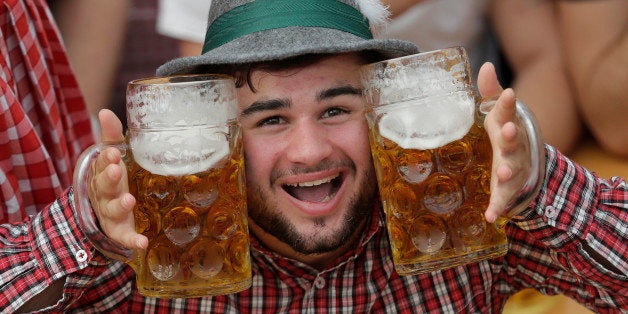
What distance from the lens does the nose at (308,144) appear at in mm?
1594

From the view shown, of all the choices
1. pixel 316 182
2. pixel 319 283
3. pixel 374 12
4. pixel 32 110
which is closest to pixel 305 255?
pixel 319 283

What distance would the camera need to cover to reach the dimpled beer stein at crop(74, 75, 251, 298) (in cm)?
142

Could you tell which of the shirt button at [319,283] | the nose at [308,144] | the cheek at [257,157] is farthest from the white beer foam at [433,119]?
the shirt button at [319,283]

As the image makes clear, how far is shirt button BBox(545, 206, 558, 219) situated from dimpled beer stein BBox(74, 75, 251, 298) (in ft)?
1.68

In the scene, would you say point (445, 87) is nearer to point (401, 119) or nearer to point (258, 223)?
point (401, 119)

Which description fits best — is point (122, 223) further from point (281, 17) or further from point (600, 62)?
point (600, 62)

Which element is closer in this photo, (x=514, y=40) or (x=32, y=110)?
(x=32, y=110)

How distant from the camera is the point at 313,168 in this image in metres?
1.61

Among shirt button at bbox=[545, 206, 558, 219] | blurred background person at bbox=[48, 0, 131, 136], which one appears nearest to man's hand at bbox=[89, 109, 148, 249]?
shirt button at bbox=[545, 206, 558, 219]

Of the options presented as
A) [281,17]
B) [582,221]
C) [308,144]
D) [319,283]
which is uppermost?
[281,17]

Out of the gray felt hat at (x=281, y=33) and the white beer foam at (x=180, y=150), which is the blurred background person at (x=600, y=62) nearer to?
the gray felt hat at (x=281, y=33)

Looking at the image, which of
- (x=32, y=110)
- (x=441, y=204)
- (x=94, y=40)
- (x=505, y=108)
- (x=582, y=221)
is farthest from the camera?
(x=94, y=40)

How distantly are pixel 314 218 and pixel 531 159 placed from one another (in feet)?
1.44

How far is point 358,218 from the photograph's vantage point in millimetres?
1705
